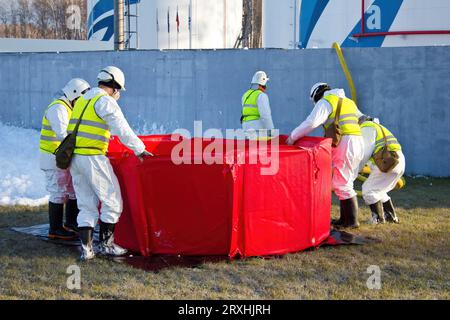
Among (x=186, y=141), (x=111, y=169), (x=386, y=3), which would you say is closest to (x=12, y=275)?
(x=111, y=169)

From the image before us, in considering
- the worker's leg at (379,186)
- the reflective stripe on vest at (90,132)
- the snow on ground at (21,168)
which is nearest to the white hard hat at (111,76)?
the reflective stripe on vest at (90,132)

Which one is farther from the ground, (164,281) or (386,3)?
(386,3)

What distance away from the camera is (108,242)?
705 centimetres

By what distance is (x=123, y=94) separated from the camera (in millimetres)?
16312

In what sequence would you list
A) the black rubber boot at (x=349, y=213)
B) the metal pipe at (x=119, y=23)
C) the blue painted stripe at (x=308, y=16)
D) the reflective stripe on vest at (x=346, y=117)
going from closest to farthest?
1. the reflective stripe on vest at (x=346, y=117)
2. the black rubber boot at (x=349, y=213)
3. the blue painted stripe at (x=308, y=16)
4. the metal pipe at (x=119, y=23)

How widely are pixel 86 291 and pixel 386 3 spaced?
1021cm

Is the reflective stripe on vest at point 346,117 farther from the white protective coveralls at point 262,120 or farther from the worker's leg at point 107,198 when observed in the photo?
the worker's leg at point 107,198

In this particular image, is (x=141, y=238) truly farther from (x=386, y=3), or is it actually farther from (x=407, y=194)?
(x=386, y=3)

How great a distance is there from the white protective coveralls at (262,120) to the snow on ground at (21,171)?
328 centimetres

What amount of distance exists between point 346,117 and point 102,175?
3.01 m

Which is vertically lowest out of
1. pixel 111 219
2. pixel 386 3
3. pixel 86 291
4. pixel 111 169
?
pixel 86 291

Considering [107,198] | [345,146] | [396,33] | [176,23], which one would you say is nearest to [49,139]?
[107,198]

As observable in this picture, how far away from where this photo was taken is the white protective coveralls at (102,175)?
6.77 metres

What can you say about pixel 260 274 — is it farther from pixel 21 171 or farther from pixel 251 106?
pixel 21 171
